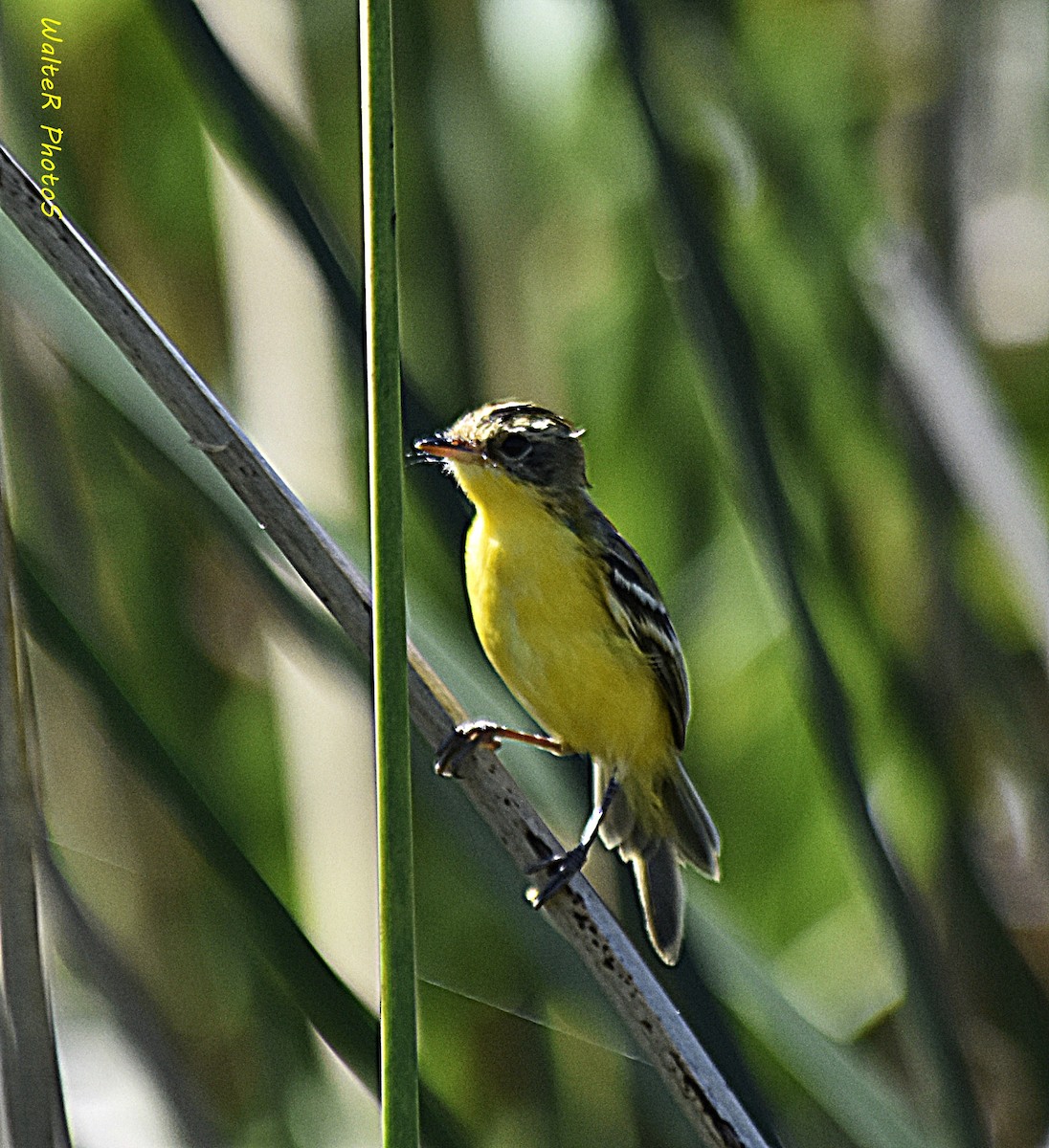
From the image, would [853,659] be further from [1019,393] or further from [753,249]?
[1019,393]

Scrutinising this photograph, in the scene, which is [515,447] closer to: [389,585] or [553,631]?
[553,631]

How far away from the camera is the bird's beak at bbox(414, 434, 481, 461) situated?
2133mm

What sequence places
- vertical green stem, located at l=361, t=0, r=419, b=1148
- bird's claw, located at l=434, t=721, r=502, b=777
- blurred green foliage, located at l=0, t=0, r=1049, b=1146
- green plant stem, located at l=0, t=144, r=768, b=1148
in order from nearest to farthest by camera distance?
vertical green stem, located at l=361, t=0, r=419, b=1148, green plant stem, located at l=0, t=144, r=768, b=1148, bird's claw, located at l=434, t=721, r=502, b=777, blurred green foliage, located at l=0, t=0, r=1049, b=1146

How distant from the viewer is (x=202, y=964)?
264 centimetres

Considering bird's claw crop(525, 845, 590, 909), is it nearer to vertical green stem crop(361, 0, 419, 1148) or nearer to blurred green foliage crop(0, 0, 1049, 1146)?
blurred green foliage crop(0, 0, 1049, 1146)

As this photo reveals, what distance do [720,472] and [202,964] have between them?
1332 millimetres

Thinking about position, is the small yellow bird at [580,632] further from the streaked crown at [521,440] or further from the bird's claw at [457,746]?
the bird's claw at [457,746]

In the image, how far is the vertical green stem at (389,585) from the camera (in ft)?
3.13

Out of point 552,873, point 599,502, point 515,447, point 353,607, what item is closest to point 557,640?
point 515,447

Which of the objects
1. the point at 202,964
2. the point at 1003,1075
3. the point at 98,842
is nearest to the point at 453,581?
the point at 202,964

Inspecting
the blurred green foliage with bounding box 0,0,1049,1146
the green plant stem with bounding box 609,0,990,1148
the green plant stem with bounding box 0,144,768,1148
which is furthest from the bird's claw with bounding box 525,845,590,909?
the green plant stem with bounding box 609,0,990,1148

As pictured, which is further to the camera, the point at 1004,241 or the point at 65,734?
the point at 1004,241

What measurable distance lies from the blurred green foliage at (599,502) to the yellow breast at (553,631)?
0.35 ft

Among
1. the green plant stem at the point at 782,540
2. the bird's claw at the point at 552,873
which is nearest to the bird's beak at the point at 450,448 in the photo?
the green plant stem at the point at 782,540
